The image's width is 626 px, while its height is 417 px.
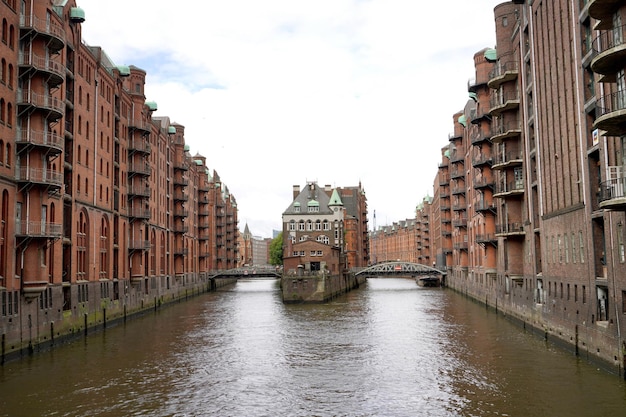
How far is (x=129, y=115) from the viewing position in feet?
193

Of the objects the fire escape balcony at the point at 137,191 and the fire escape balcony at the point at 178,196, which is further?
the fire escape balcony at the point at 178,196

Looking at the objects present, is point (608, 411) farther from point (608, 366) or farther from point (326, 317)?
point (326, 317)

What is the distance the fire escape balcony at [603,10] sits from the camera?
2358cm

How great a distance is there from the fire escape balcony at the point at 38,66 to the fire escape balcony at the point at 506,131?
3031 centimetres

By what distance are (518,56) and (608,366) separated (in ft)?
83.5

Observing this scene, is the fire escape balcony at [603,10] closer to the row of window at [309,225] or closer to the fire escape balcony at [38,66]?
the fire escape balcony at [38,66]

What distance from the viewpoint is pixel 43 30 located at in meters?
34.2

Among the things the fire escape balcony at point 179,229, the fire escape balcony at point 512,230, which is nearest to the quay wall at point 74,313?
the fire escape balcony at point 179,229

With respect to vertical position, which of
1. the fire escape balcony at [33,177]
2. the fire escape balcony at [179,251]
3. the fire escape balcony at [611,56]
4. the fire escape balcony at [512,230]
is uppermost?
the fire escape balcony at [611,56]

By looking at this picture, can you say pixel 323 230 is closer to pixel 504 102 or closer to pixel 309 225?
pixel 309 225

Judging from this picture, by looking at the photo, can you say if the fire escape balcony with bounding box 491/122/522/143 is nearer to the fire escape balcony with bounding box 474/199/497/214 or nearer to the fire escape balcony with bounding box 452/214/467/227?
the fire escape balcony with bounding box 474/199/497/214

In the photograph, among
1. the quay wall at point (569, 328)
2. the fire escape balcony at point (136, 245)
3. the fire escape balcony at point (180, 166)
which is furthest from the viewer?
the fire escape balcony at point (180, 166)

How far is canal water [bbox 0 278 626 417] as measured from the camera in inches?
912

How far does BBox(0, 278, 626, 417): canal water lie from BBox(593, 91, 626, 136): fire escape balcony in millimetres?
10016
